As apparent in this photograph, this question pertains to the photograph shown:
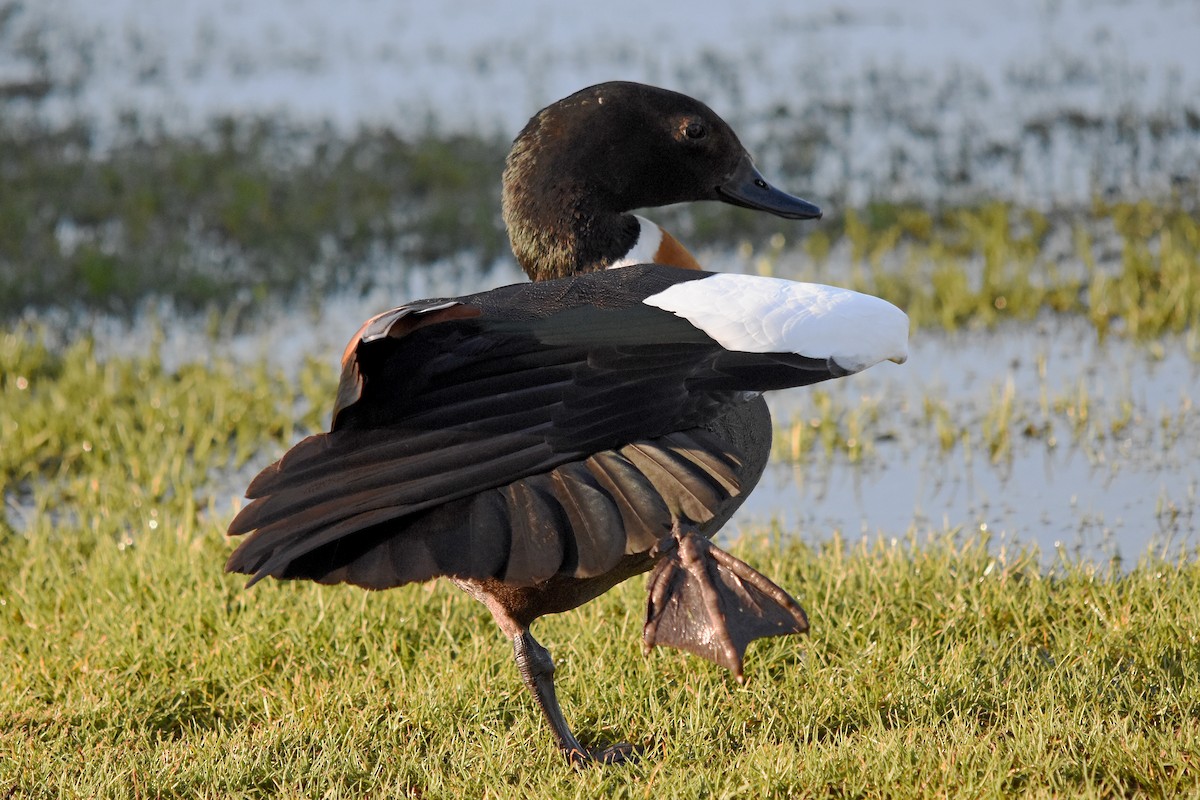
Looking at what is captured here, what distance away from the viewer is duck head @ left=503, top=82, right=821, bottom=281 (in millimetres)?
3756

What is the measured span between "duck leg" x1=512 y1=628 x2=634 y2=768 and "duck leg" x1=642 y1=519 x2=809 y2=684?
49 cm

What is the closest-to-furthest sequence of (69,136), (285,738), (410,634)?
(285,738), (410,634), (69,136)

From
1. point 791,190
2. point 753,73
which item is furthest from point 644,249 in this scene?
point 753,73

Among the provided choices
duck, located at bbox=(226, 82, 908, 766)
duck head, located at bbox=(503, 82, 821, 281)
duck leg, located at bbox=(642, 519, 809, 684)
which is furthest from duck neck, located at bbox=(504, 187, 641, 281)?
duck leg, located at bbox=(642, 519, 809, 684)

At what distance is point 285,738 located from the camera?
3.30 meters

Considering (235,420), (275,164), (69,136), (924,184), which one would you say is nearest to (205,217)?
(275,164)

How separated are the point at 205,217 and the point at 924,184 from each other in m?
3.95

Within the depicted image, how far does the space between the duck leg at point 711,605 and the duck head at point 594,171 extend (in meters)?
1.13

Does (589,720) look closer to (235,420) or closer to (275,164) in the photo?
(235,420)

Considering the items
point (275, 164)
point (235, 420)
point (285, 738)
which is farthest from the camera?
point (275, 164)

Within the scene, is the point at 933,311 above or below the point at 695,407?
below

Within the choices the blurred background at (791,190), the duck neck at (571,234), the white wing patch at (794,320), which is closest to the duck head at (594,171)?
the duck neck at (571,234)

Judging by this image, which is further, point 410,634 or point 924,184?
point 924,184

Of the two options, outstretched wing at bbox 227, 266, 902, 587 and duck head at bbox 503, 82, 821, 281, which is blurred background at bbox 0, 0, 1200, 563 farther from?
outstretched wing at bbox 227, 266, 902, 587
